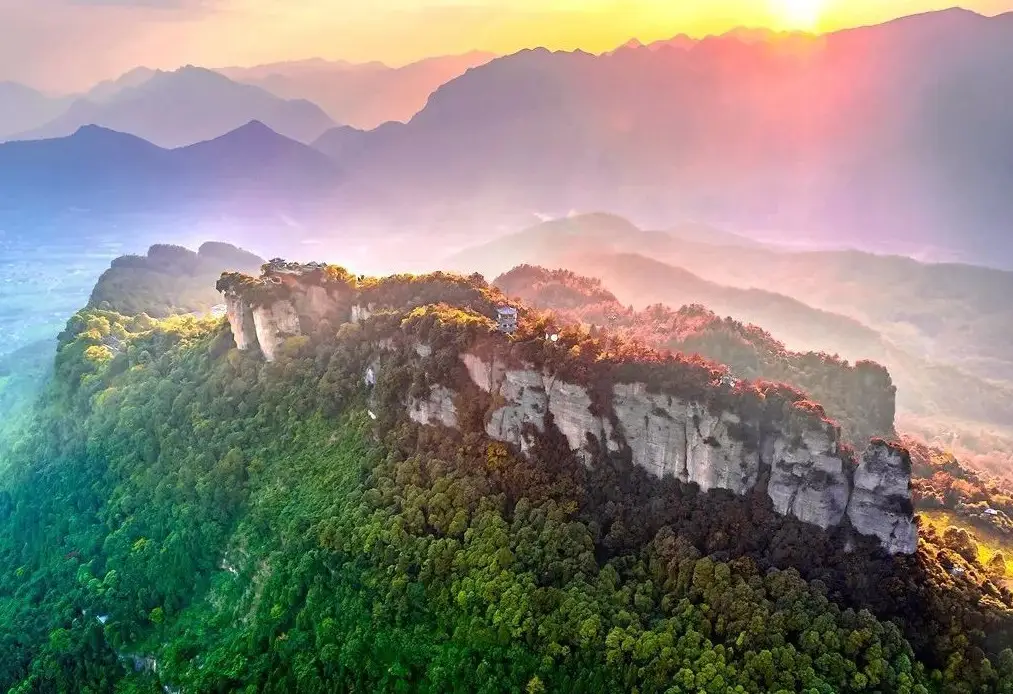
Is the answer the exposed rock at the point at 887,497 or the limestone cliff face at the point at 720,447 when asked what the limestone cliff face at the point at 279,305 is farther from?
the exposed rock at the point at 887,497

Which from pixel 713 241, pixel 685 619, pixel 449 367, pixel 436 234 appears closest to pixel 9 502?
pixel 449 367

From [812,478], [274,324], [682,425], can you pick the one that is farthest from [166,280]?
[812,478]

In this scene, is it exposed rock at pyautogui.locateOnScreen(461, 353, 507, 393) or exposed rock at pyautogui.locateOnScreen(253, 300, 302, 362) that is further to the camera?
exposed rock at pyautogui.locateOnScreen(253, 300, 302, 362)

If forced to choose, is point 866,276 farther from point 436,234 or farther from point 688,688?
point 688,688

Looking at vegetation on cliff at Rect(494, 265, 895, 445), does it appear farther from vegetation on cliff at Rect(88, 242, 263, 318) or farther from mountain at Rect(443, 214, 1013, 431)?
vegetation on cliff at Rect(88, 242, 263, 318)

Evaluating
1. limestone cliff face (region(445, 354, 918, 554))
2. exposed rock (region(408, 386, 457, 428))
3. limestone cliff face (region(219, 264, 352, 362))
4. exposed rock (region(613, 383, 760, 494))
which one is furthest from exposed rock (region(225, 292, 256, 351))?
exposed rock (region(613, 383, 760, 494))

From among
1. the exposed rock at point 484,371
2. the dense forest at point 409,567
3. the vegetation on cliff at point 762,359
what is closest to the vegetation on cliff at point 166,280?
the dense forest at point 409,567
